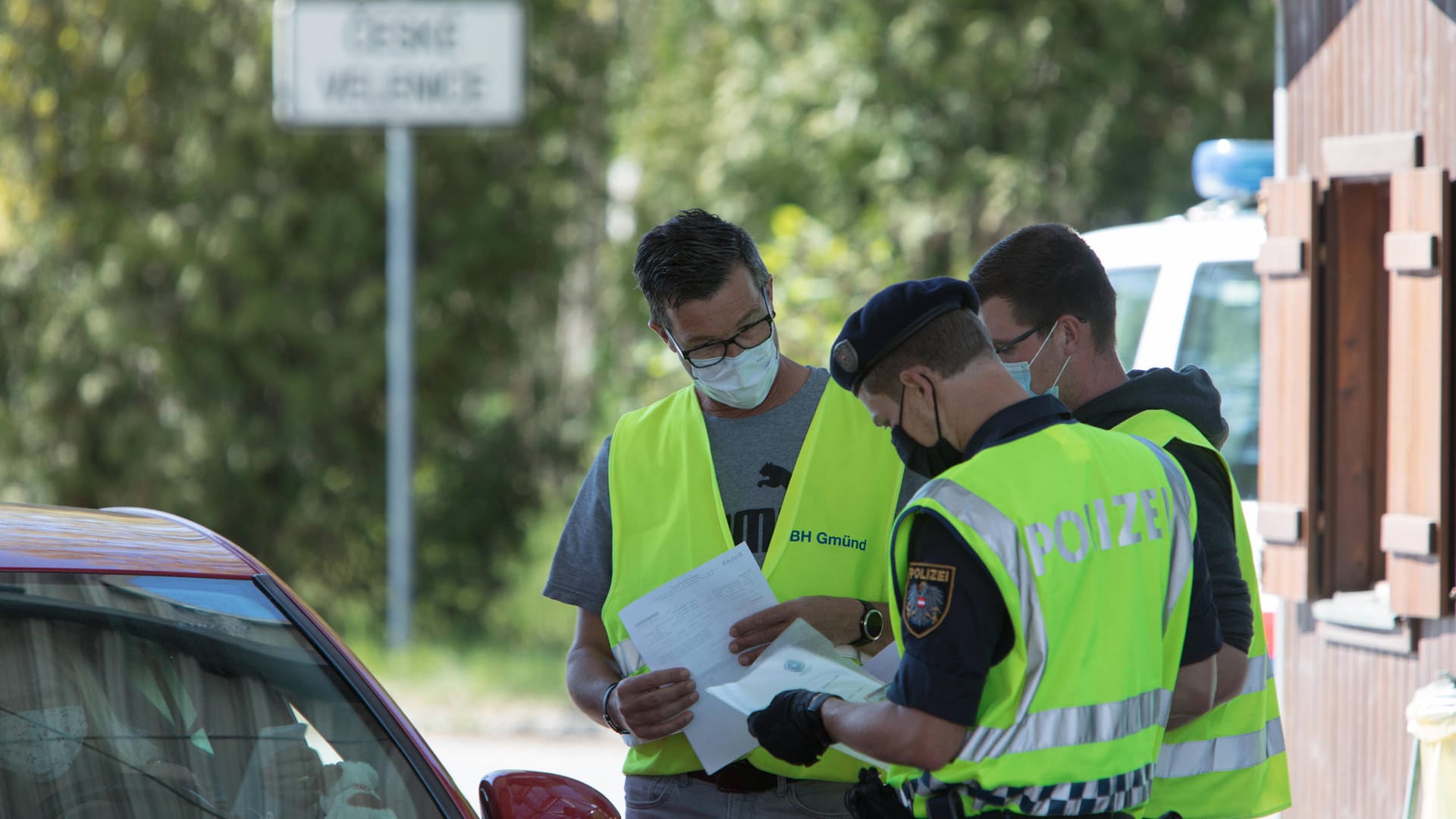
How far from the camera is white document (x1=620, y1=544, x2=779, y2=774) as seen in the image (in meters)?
2.51

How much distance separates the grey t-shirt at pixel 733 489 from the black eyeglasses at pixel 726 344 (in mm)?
133

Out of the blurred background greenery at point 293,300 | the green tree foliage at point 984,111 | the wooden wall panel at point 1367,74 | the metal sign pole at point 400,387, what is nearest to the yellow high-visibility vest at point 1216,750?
the wooden wall panel at point 1367,74

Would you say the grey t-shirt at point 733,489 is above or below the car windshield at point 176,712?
above

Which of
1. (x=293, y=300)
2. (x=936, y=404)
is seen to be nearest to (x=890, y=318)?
(x=936, y=404)

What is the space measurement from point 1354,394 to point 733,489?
107 inches

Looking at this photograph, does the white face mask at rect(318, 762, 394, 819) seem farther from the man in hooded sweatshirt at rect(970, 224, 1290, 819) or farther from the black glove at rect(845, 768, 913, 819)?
the man in hooded sweatshirt at rect(970, 224, 1290, 819)

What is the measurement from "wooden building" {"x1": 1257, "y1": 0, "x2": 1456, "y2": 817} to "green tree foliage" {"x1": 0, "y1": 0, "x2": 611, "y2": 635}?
5.89m

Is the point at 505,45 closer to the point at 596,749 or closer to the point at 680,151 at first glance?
the point at 596,749

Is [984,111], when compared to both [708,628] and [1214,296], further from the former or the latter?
[708,628]

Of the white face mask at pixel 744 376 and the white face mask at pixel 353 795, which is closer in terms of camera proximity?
the white face mask at pixel 353 795

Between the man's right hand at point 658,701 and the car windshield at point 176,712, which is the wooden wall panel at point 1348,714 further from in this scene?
the car windshield at point 176,712

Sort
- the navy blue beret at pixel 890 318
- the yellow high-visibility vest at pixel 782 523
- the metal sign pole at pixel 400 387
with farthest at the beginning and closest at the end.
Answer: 1. the metal sign pole at pixel 400 387
2. the yellow high-visibility vest at pixel 782 523
3. the navy blue beret at pixel 890 318

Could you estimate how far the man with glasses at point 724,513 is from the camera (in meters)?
2.54

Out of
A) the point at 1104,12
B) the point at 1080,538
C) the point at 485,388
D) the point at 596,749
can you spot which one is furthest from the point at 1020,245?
the point at 1104,12
